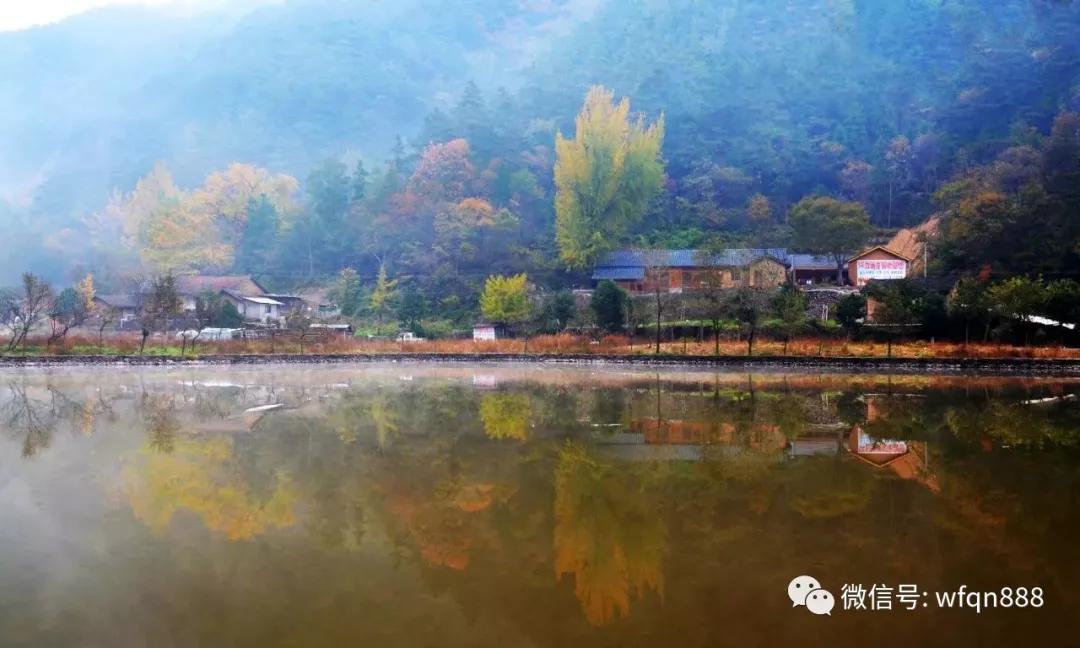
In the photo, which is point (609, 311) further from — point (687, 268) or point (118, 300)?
point (118, 300)

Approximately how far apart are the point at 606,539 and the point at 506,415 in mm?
8158

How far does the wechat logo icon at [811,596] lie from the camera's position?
17.8ft

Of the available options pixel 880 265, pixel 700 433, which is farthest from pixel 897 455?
pixel 880 265

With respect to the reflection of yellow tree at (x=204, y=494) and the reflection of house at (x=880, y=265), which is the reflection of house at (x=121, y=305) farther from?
the reflection of house at (x=880, y=265)

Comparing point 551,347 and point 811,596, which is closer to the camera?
point 811,596

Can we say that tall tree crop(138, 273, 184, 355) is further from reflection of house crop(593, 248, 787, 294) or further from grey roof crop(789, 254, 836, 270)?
grey roof crop(789, 254, 836, 270)

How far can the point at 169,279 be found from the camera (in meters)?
33.5

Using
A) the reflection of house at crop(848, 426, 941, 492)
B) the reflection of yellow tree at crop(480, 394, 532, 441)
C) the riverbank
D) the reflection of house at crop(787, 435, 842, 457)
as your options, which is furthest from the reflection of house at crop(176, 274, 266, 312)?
the reflection of house at crop(848, 426, 941, 492)

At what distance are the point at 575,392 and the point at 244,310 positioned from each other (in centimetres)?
2852

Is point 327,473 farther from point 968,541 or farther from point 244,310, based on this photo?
point 244,310

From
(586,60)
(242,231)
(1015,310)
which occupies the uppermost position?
(586,60)

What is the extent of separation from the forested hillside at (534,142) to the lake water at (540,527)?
924 inches

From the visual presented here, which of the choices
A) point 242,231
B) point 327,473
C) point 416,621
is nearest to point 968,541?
point 416,621

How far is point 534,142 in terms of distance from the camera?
5806cm
